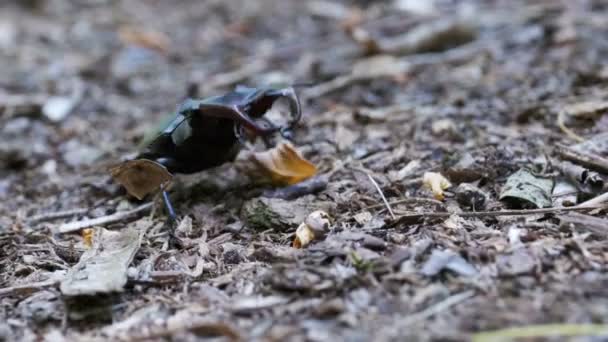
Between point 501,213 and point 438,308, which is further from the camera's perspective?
point 501,213

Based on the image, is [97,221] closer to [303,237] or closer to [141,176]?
[141,176]

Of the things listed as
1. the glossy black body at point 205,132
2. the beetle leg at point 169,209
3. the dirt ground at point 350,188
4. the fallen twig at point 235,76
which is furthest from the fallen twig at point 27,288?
the fallen twig at point 235,76

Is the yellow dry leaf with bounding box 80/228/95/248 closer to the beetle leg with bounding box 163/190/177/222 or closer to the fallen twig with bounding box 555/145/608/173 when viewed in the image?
the beetle leg with bounding box 163/190/177/222

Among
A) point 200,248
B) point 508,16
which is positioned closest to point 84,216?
point 200,248

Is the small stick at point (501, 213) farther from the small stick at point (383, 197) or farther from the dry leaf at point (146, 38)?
the dry leaf at point (146, 38)

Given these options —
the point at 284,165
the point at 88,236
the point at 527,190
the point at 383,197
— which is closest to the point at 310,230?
the point at 383,197

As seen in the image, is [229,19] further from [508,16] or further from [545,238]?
[545,238]
